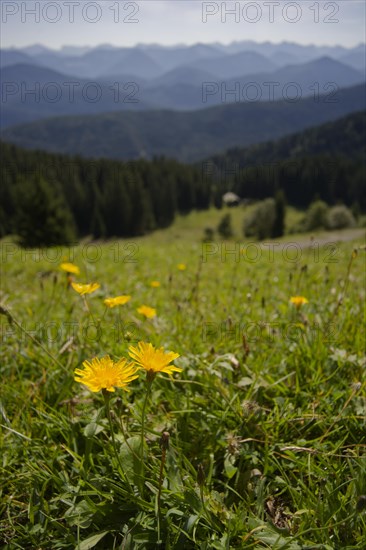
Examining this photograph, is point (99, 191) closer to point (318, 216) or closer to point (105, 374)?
point (318, 216)

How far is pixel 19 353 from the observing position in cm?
284

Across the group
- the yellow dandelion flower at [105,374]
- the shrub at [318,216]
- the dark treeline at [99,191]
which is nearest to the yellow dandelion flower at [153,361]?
the yellow dandelion flower at [105,374]

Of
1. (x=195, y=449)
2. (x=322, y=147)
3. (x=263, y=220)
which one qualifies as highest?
(x=322, y=147)

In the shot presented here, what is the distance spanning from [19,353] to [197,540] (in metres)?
1.82

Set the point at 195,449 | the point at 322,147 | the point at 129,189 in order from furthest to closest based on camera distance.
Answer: the point at 322,147 < the point at 129,189 < the point at 195,449

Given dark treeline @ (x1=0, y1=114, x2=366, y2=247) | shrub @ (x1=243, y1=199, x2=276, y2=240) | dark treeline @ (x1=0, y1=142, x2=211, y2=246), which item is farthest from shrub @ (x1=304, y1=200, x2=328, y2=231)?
dark treeline @ (x1=0, y1=142, x2=211, y2=246)

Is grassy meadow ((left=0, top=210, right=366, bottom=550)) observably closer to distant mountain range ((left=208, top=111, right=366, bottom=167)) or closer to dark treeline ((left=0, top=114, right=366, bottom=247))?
dark treeline ((left=0, top=114, right=366, bottom=247))

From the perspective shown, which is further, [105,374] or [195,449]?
[195,449]

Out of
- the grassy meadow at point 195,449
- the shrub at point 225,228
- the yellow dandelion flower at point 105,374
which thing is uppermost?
the yellow dandelion flower at point 105,374

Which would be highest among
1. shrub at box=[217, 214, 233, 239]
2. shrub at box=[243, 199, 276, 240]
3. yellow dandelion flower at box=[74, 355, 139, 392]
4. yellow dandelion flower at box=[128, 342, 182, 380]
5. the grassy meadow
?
yellow dandelion flower at box=[128, 342, 182, 380]

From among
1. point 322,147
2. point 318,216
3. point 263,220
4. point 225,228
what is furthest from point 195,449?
point 322,147

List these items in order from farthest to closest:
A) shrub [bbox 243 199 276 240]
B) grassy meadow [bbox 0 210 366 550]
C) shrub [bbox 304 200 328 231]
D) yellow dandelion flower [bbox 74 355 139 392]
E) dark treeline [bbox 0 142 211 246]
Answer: dark treeline [bbox 0 142 211 246], shrub [bbox 243 199 276 240], shrub [bbox 304 200 328 231], grassy meadow [bbox 0 210 366 550], yellow dandelion flower [bbox 74 355 139 392]

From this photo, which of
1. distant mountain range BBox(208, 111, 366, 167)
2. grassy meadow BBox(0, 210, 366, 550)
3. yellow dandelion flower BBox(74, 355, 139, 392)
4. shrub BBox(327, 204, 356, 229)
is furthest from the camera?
distant mountain range BBox(208, 111, 366, 167)

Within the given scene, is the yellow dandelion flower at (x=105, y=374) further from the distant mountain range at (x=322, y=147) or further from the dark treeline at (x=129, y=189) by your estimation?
the distant mountain range at (x=322, y=147)
